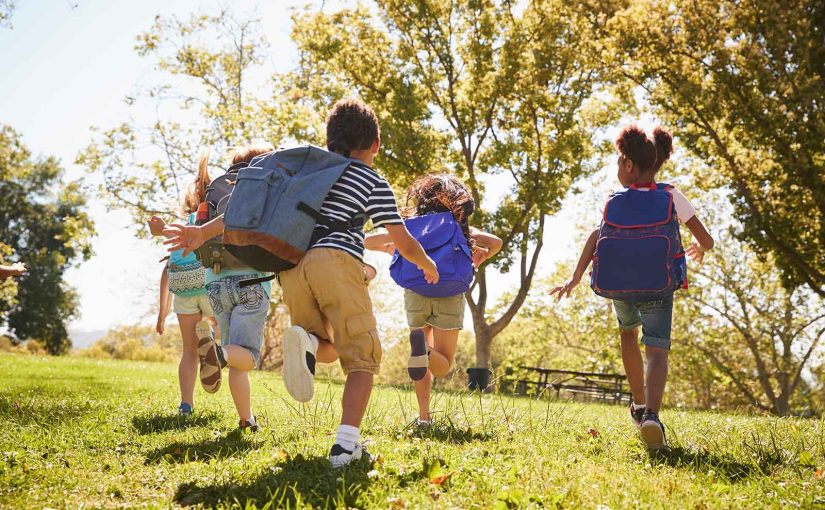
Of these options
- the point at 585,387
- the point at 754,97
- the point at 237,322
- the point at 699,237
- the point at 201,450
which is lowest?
the point at 585,387

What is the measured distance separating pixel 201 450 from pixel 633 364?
2.92 m

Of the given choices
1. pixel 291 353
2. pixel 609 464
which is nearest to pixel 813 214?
pixel 609 464

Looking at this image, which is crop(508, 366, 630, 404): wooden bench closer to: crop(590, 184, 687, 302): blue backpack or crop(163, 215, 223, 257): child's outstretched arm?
crop(590, 184, 687, 302): blue backpack

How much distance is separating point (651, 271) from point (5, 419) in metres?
4.68

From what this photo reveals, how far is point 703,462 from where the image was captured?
3.98 metres

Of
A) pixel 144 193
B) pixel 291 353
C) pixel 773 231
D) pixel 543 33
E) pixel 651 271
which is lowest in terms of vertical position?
pixel 291 353

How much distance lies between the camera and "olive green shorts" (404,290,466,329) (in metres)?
5.25

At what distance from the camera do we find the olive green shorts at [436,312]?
17.2 ft

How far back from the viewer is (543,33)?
63.8 ft

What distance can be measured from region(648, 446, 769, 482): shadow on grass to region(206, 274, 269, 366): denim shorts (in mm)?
2595

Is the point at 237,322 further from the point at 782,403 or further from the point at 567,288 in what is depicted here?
the point at 782,403

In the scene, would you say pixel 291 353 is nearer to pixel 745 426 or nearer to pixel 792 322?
pixel 745 426

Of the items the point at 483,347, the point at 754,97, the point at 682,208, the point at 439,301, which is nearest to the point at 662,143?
the point at 682,208

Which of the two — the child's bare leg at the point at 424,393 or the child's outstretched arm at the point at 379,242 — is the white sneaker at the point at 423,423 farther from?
the child's outstretched arm at the point at 379,242
